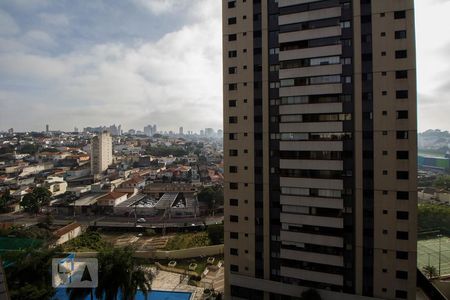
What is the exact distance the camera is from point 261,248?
1994cm

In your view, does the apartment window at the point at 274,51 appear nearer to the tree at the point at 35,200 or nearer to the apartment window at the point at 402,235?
the apartment window at the point at 402,235

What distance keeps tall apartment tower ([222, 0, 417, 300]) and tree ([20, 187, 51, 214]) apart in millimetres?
44394

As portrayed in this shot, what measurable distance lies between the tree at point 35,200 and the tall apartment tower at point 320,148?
146 feet

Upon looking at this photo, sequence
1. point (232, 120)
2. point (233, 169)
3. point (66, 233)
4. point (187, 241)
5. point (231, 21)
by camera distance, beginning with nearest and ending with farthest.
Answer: point (231, 21) → point (232, 120) → point (233, 169) → point (187, 241) → point (66, 233)

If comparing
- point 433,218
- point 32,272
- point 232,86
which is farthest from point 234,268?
point 433,218

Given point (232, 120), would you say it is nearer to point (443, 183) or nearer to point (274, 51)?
point (274, 51)

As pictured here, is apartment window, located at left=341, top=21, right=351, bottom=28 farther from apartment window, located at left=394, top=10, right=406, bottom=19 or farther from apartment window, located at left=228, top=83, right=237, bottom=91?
apartment window, located at left=228, top=83, right=237, bottom=91

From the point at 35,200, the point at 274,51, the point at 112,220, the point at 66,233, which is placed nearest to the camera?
the point at 274,51

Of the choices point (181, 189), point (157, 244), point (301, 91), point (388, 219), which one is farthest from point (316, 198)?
point (181, 189)

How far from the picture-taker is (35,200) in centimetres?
5034

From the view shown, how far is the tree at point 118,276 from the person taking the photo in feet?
54.1

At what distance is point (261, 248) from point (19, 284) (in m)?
14.5

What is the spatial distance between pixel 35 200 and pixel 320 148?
51.3 m

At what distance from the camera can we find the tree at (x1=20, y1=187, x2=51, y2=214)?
164ft
